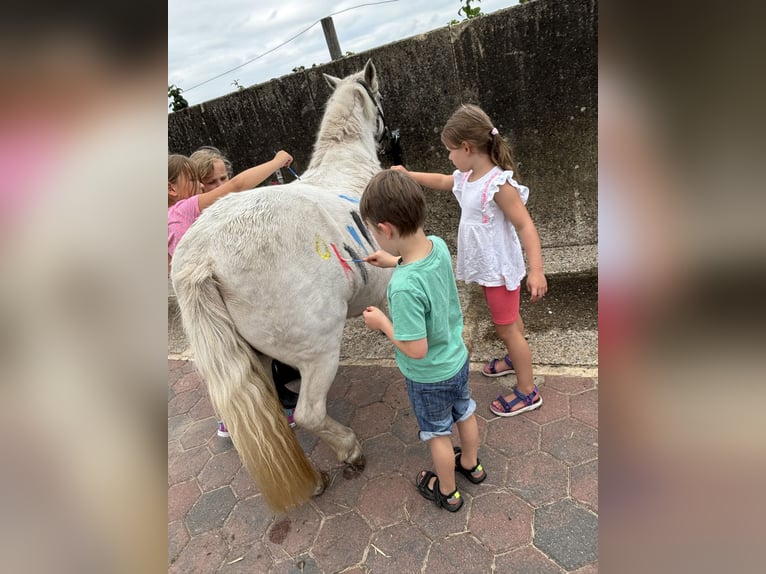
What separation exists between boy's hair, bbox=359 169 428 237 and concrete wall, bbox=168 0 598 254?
8.68 feet

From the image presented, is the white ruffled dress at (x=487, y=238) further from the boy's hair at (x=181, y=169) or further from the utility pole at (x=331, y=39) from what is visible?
the utility pole at (x=331, y=39)

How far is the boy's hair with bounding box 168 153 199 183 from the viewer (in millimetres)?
2490

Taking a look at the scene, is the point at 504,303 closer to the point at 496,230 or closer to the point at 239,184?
the point at 496,230

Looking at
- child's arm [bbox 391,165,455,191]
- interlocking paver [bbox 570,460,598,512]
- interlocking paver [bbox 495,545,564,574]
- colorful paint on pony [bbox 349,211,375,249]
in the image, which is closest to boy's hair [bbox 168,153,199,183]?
colorful paint on pony [bbox 349,211,375,249]

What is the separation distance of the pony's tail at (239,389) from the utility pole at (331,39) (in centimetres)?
365

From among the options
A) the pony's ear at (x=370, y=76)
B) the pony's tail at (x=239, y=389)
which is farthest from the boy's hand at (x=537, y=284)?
the pony's ear at (x=370, y=76)

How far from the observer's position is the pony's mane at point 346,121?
292 centimetres

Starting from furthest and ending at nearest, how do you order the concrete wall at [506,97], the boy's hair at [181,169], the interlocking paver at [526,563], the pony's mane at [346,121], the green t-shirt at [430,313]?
the concrete wall at [506,97]
the pony's mane at [346,121]
the boy's hair at [181,169]
the interlocking paver at [526,563]
the green t-shirt at [430,313]

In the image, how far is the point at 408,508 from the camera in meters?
1.99

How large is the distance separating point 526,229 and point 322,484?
1.70 metres

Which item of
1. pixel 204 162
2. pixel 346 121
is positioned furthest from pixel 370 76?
pixel 204 162

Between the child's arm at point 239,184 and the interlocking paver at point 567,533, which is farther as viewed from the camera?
the child's arm at point 239,184

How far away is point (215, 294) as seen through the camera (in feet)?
6.01
